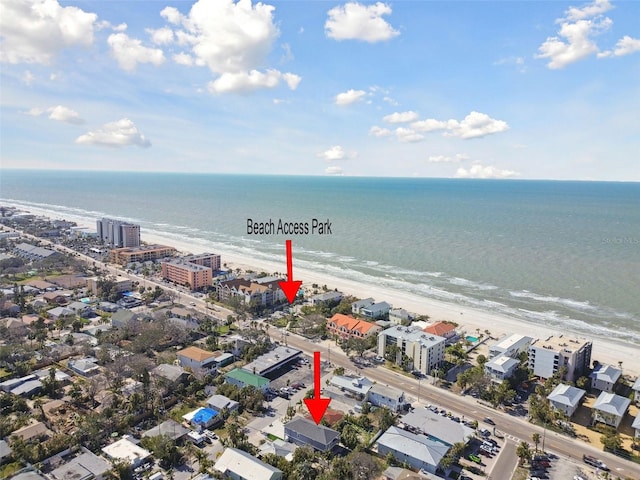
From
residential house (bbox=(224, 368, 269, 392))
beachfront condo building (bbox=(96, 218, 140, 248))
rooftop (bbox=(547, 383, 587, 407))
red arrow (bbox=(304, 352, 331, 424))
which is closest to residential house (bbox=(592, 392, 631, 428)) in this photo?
rooftop (bbox=(547, 383, 587, 407))

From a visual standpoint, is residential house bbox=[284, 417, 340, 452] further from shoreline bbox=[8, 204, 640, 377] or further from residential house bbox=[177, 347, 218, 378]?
shoreline bbox=[8, 204, 640, 377]

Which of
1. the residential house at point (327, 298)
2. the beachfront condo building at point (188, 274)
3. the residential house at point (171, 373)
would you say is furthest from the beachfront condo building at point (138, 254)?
the residential house at point (171, 373)

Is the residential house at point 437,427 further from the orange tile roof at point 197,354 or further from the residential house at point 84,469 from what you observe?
the residential house at point 84,469

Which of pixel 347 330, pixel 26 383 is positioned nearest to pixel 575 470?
pixel 347 330

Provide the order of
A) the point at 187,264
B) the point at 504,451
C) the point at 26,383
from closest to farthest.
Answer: the point at 504,451 < the point at 26,383 < the point at 187,264

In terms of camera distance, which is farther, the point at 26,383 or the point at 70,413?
the point at 26,383

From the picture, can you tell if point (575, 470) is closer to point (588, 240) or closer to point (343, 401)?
point (343, 401)
